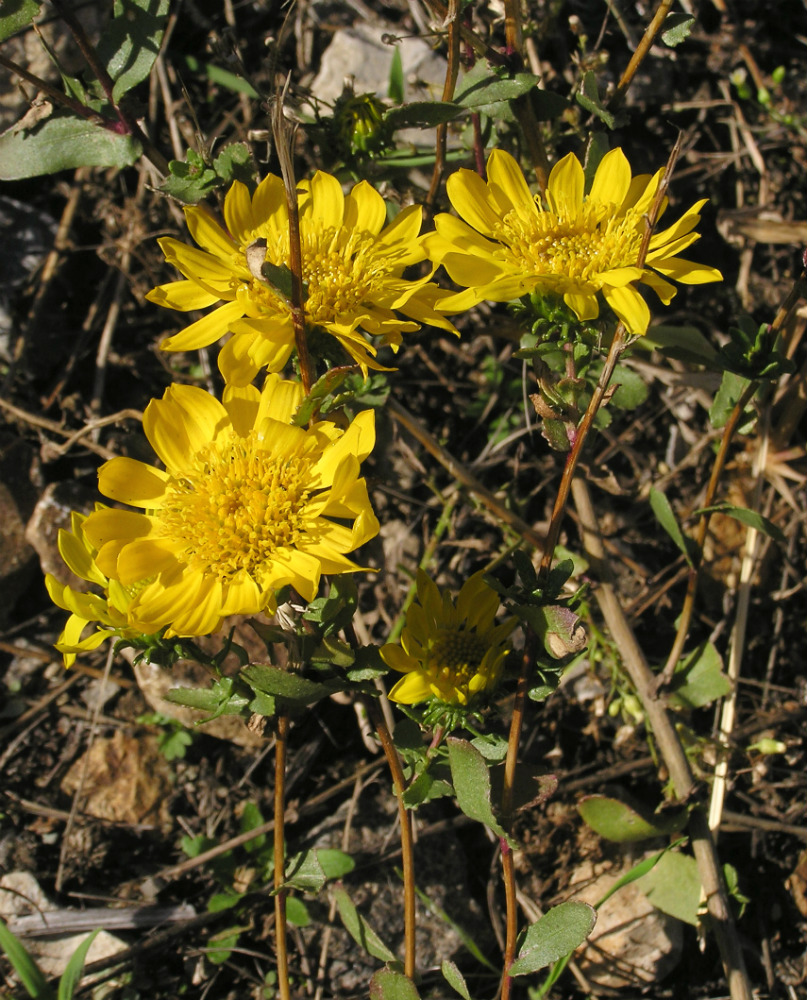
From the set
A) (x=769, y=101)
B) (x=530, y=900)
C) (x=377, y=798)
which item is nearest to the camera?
(x=530, y=900)

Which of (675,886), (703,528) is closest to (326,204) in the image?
(703,528)

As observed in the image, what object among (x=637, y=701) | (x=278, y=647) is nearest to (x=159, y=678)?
(x=278, y=647)

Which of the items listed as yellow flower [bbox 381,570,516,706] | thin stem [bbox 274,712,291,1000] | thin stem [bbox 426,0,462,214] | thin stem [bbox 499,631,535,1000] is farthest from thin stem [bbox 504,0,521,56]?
thin stem [bbox 274,712,291,1000]

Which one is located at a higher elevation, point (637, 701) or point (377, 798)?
point (637, 701)

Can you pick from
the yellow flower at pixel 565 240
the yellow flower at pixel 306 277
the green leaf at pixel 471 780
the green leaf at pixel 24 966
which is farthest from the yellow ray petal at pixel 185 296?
the green leaf at pixel 24 966

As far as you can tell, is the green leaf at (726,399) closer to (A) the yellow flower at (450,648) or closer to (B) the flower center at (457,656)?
(A) the yellow flower at (450,648)

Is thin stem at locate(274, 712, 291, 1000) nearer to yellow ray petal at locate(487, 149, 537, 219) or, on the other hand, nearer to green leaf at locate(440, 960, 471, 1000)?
green leaf at locate(440, 960, 471, 1000)

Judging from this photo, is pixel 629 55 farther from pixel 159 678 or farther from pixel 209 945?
pixel 209 945
